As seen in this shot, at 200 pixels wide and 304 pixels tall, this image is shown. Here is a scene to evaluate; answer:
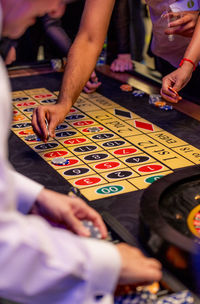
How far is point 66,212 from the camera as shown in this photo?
1296 mm

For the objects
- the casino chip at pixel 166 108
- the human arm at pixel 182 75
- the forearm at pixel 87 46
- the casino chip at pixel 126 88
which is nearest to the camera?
the human arm at pixel 182 75

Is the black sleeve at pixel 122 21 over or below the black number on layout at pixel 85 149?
over

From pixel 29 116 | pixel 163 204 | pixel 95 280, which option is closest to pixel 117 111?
pixel 29 116

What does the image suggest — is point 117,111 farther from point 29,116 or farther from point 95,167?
point 95,167

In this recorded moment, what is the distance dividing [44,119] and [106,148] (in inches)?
12.8

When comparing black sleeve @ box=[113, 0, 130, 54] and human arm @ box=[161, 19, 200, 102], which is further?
black sleeve @ box=[113, 0, 130, 54]

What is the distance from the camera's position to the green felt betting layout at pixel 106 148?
1933 mm

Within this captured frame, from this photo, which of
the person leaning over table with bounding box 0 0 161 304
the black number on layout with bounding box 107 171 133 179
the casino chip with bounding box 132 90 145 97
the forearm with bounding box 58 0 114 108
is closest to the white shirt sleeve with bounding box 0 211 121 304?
the person leaning over table with bounding box 0 0 161 304

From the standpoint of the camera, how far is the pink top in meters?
3.01

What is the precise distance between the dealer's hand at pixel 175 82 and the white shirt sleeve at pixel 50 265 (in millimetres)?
1501

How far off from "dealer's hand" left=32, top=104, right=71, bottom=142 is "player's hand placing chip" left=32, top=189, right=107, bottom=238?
3.06 feet

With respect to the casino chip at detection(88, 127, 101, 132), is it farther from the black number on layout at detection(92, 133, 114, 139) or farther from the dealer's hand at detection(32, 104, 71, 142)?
the dealer's hand at detection(32, 104, 71, 142)

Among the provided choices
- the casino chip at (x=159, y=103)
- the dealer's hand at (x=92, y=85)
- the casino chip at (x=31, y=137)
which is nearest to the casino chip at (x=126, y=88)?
the dealer's hand at (x=92, y=85)

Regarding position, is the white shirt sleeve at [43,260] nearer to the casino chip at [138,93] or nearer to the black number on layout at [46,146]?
the black number on layout at [46,146]
